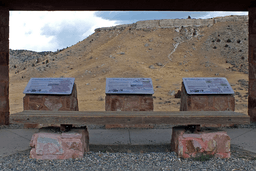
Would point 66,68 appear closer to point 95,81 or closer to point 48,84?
point 95,81

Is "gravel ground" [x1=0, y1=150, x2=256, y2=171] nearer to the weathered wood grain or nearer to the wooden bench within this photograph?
the wooden bench

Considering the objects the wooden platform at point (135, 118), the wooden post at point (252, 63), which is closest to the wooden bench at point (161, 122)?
the wooden platform at point (135, 118)

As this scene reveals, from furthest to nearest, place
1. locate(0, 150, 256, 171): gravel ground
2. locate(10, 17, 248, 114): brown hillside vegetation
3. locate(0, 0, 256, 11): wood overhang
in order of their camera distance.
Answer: locate(10, 17, 248, 114): brown hillside vegetation
locate(0, 0, 256, 11): wood overhang
locate(0, 150, 256, 171): gravel ground

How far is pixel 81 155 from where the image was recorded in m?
3.49

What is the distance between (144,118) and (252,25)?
449 centimetres

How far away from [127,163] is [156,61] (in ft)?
78.2

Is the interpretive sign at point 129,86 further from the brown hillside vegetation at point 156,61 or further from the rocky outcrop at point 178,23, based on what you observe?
the rocky outcrop at point 178,23

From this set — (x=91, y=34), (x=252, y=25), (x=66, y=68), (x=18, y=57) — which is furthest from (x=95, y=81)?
(x=18, y=57)

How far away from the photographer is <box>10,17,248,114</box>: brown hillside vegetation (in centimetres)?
1659

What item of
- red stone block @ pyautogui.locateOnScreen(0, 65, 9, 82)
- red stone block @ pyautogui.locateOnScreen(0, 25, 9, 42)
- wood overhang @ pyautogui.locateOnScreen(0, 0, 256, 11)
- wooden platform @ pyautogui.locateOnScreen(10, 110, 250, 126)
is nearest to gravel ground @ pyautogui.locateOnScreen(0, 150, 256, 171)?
wooden platform @ pyautogui.locateOnScreen(10, 110, 250, 126)

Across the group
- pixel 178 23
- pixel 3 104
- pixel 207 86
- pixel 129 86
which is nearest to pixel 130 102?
pixel 129 86

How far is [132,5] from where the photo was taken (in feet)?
20.1

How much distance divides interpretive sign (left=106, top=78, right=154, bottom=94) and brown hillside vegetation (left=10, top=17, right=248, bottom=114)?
16.7ft

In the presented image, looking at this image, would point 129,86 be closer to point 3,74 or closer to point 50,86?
point 50,86
